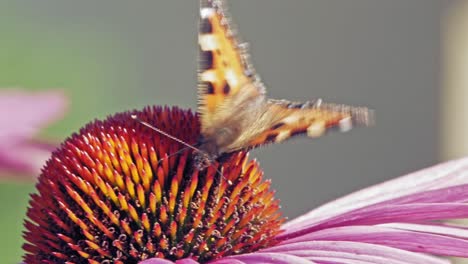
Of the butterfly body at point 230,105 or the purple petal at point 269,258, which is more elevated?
the butterfly body at point 230,105

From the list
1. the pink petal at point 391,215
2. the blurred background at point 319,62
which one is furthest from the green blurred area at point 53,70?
the pink petal at point 391,215

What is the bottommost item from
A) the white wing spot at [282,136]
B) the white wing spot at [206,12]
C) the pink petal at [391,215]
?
the pink petal at [391,215]

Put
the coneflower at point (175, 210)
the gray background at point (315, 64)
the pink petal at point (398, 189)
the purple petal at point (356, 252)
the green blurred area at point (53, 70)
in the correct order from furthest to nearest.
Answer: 1. the gray background at point (315, 64)
2. the green blurred area at point (53, 70)
3. the pink petal at point (398, 189)
4. the coneflower at point (175, 210)
5. the purple petal at point (356, 252)

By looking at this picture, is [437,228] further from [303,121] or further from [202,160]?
[202,160]

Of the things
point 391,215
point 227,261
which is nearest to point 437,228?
point 391,215

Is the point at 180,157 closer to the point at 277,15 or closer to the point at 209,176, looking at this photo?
the point at 209,176

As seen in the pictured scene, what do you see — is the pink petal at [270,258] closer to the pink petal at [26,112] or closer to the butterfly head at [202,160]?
the butterfly head at [202,160]

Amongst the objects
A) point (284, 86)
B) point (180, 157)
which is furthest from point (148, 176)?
point (284, 86)
